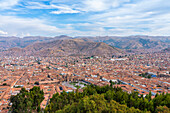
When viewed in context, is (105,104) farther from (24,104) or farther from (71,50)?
(71,50)

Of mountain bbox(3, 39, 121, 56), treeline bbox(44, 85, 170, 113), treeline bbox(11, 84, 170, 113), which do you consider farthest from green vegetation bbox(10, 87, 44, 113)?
mountain bbox(3, 39, 121, 56)

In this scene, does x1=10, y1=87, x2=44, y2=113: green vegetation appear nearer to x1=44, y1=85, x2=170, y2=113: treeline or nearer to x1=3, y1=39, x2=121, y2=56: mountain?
x1=44, y1=85, x2=170, y2=113: treeline

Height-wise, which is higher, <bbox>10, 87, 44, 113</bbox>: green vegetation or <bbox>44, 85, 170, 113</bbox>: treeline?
<bbox>44, 85, 170, 113</bbox>: treeline

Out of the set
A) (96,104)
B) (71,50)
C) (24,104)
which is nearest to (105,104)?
(96,104)

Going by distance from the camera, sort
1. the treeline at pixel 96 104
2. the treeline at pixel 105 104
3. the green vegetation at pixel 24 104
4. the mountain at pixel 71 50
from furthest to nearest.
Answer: the mountain at pixel 71 50 < the green vegetation at pixel 24 104 < the treeline at pixel 96 104 < the treeline at pixel 105 104

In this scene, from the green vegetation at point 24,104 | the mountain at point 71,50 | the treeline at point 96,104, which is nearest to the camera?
the treeline at point 96,104

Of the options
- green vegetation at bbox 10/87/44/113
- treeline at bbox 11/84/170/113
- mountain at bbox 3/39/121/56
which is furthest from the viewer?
mountain at bbox 3/39/121/56

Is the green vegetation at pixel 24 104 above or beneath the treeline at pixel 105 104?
beneath

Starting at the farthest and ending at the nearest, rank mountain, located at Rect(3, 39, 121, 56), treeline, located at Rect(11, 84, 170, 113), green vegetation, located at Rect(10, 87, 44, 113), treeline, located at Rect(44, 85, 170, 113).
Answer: mountain, located at Rect(3, 39, 121, 56) → green vegetation, located at Rect(10, 87, 44, 113) → treeline, located at Rect(11, 84, 170, 113) → treeline, located at Rect(44, 85, 170, 113)

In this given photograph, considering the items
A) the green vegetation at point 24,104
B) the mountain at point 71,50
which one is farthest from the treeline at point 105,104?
the mountain at point 71,50

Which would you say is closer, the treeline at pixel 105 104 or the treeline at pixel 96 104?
the treeline at pixel 105 104

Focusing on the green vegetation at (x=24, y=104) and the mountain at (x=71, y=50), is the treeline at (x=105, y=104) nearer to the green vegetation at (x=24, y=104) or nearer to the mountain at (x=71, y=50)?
the green vegetation at (x=24, y=104)
